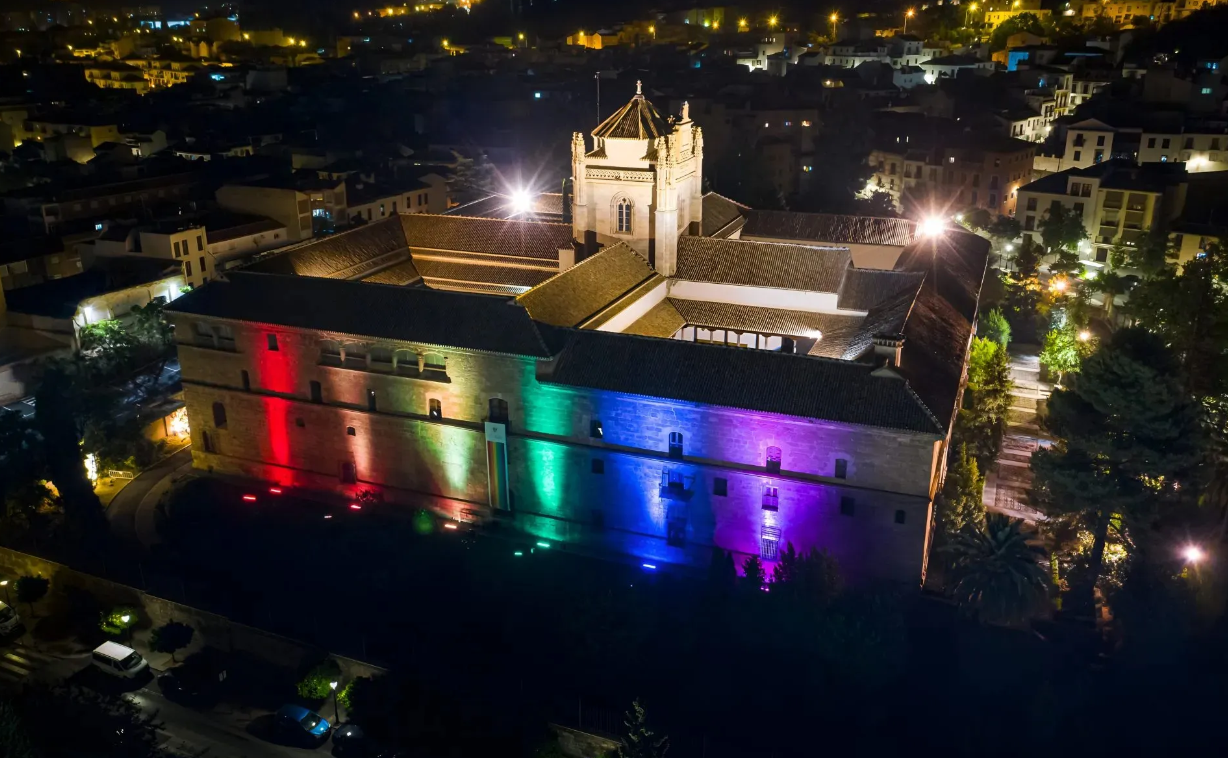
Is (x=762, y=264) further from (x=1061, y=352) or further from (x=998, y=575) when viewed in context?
(x=998, y=575)

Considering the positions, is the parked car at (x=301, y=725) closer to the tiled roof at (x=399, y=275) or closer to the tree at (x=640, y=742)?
the tree at (x=640, y=742)

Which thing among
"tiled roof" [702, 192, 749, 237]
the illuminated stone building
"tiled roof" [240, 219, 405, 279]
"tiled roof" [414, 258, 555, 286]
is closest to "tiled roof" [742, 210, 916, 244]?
"tiled roof" [702, 192, 749, 237]

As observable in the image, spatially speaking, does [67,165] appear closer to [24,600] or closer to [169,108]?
[169,108]

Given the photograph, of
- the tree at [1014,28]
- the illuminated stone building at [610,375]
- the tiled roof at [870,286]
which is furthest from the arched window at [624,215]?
the tree at [1014,28]

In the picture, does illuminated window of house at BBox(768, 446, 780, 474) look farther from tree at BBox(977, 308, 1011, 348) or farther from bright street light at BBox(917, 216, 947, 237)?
bright street light at BBox(917, 216, 947, 237)

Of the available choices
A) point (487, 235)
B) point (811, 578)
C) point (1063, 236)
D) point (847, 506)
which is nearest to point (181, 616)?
point (811, 578)

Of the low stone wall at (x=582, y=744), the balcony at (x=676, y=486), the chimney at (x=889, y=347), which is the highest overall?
the chimney at (x=889, y=347)
